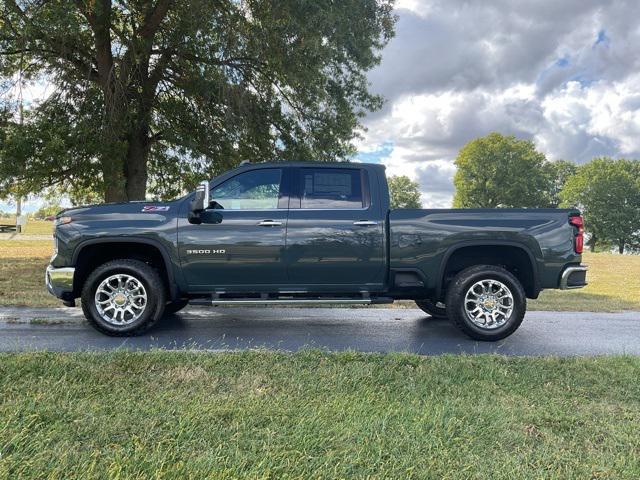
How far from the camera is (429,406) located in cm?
344

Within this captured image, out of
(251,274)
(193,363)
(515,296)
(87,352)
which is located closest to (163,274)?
(251,274)

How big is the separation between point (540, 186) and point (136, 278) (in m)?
51.1

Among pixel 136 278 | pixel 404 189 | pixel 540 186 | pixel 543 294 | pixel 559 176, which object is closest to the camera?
pixel 136 278

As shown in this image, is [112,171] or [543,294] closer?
[543,294]

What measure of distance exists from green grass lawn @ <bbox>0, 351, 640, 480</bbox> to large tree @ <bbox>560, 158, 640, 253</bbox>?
5362 cm

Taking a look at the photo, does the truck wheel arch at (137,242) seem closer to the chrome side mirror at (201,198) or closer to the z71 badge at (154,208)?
the z71 badge at (154,208)

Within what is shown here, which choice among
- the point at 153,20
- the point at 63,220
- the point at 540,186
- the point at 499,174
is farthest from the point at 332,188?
the point at 540,186

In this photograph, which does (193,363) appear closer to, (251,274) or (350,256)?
(251,274)

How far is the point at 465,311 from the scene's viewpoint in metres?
5.59

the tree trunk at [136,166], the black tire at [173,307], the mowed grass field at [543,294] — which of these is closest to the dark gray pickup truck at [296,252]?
the black tire at [173,307]

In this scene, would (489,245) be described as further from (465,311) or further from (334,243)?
(334,243)

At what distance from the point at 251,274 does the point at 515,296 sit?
3022mm

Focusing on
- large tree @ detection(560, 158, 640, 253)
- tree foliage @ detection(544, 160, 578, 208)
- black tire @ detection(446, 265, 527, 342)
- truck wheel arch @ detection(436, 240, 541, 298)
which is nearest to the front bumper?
truck wheel arch @ detection(436, 240, 541, 298)

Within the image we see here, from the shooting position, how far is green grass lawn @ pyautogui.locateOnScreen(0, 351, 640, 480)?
8.73 feet
